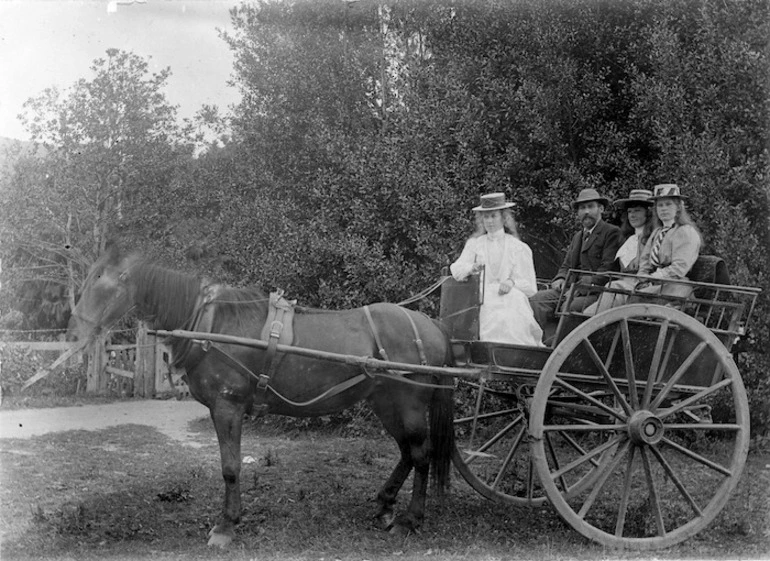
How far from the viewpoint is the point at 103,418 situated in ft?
42.0

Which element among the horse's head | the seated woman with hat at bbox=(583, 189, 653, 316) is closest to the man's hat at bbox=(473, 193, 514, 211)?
the seated woman with hat at bbox=(583, 189, 653, 316)

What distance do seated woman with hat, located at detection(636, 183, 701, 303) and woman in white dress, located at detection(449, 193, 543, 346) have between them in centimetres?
89

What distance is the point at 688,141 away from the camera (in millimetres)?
8789

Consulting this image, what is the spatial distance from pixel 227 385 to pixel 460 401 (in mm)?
5044

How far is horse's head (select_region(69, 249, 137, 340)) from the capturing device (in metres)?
5.49

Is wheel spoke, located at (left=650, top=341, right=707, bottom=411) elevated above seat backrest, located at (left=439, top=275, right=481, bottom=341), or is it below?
below

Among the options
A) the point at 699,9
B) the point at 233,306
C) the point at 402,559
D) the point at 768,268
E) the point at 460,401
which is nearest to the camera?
the point at 402,559

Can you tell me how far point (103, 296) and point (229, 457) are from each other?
1.57 m

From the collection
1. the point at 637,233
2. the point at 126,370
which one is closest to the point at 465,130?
the point at 637,233

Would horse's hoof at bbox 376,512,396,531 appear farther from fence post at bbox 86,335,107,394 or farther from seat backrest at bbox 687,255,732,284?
fence post at bbox 86,335,107,394

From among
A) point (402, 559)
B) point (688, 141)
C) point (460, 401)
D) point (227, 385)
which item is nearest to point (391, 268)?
point (460, 401)

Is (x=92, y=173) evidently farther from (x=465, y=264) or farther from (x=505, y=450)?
(x=465, y=264)

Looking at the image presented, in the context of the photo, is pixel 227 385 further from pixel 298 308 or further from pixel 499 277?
pixel 499 277

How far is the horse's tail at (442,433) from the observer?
599 cm
